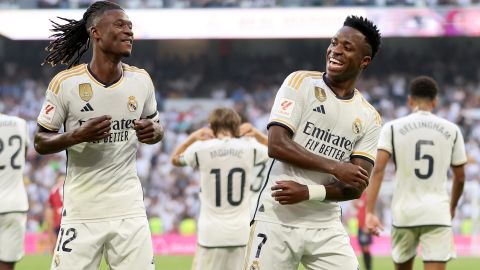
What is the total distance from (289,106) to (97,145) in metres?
1.25

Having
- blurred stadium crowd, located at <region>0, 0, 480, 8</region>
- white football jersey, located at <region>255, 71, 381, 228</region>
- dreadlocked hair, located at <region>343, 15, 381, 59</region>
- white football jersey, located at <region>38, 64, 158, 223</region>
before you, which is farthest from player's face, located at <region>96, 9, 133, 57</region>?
blurred stadium crowd, located at <region>0, 0, 480, 8</region>

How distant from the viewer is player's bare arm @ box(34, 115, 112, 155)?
583 centimetres

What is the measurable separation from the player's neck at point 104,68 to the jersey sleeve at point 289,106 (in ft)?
3.60

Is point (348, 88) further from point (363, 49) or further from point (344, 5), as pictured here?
point (344, 5)

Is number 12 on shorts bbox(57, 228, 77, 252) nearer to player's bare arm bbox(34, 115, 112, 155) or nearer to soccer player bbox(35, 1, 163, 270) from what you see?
soccer player bbox(35, 1, 163, 270)

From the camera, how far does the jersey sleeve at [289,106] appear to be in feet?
19.7

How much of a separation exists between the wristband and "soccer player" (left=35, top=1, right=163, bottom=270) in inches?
40.8

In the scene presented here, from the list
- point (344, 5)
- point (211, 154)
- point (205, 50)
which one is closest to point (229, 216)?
point (211, 154)

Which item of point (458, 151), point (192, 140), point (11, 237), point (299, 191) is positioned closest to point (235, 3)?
point (192, 140)

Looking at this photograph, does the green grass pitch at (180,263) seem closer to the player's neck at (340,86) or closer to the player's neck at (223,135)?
the player's neck at (223,135)

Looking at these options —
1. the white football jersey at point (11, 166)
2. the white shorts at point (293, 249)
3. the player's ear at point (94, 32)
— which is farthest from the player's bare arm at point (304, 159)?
the white football jersey at point (11, 166)

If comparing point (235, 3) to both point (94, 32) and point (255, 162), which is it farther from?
point (94, 32)

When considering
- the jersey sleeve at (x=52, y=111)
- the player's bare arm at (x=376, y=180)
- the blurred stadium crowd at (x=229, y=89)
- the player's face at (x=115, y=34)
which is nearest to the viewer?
the jersey sleeve at (x=52, y=111)

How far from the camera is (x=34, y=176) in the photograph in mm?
24766
